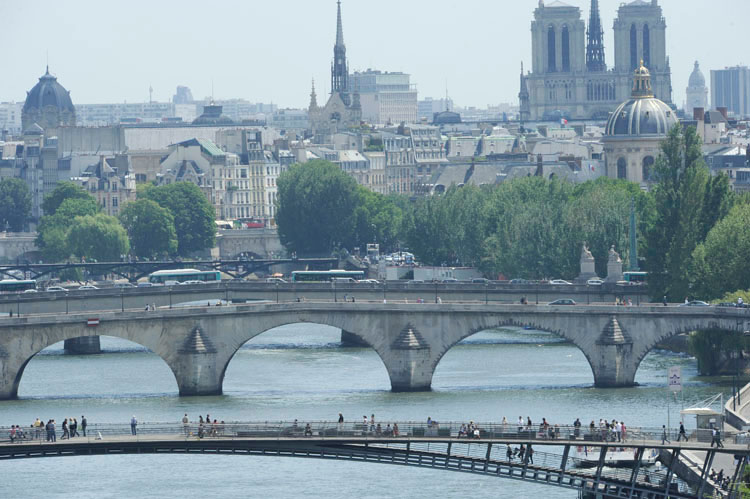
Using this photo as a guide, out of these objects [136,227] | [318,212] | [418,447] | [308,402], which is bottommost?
[418,447]

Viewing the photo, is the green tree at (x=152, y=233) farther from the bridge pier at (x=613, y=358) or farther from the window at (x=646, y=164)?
the bridge pier at (x=613, y=358)

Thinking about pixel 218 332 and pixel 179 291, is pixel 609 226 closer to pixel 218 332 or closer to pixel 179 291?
pixel 179 291

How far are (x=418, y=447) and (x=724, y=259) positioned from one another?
34280mm

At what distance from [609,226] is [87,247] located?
184 ft

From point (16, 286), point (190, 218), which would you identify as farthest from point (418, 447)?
point (190, 218)

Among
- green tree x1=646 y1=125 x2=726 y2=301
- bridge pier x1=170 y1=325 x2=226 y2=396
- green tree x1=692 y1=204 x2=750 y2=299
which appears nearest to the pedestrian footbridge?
bridge pier x1=170 y1=325 x2=226 y2=396

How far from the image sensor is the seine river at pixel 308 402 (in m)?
75.9

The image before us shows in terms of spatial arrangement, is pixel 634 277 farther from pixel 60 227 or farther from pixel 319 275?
pixel 60 227

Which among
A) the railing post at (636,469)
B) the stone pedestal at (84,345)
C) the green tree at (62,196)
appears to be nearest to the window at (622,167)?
the green tree at (62,196)

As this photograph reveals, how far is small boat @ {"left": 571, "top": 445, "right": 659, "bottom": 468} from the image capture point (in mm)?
73500

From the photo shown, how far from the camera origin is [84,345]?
4518 inches

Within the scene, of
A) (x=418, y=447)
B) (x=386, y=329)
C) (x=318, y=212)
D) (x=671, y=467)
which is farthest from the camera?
(x=318, y=212)

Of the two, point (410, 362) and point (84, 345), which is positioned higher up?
point (84, 345)

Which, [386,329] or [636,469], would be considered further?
[386,329]
